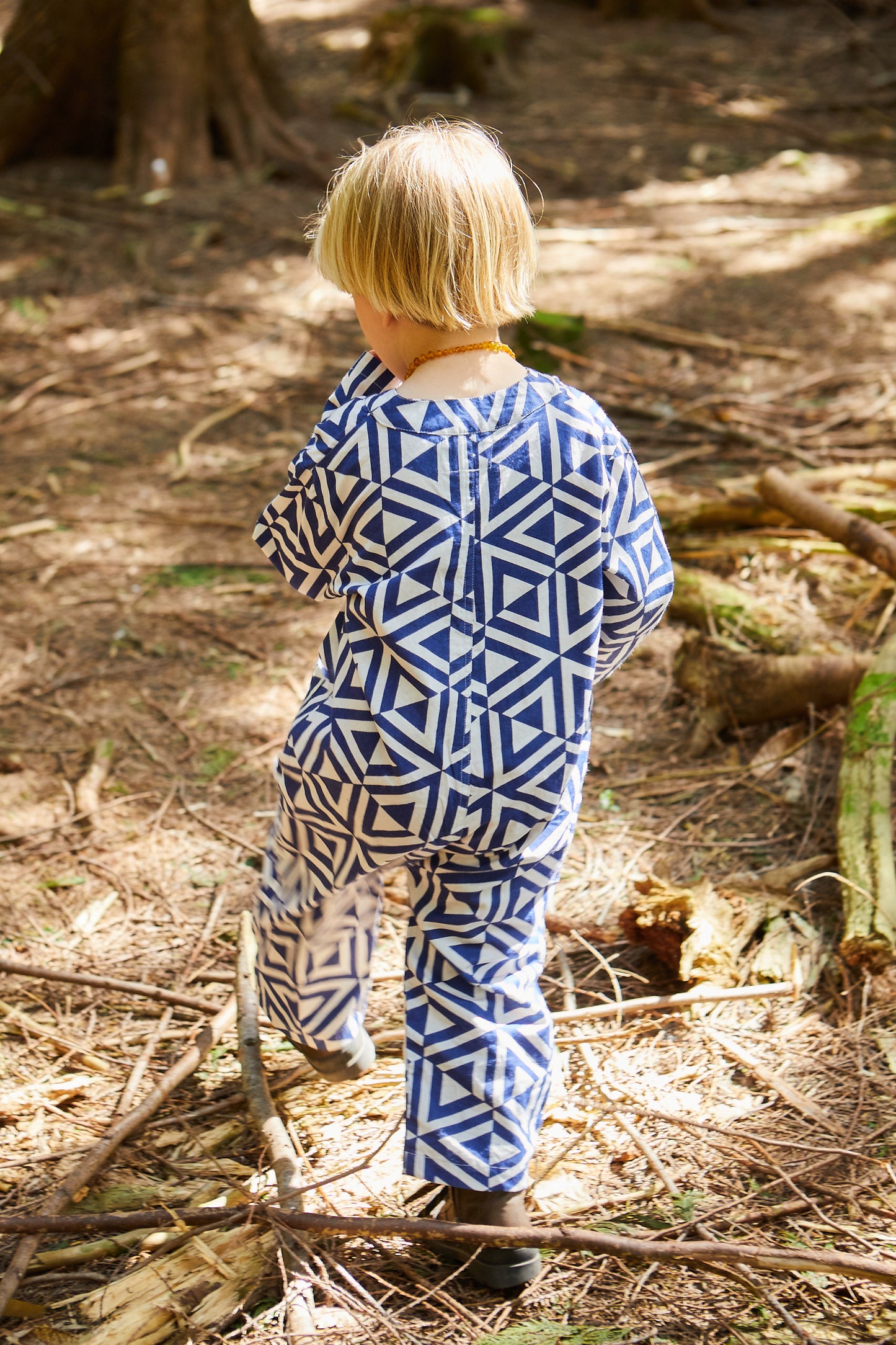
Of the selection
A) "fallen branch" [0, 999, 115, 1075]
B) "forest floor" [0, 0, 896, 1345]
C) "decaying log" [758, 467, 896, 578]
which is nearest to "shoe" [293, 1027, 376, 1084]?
A: "forest floor" [0, 0, 896, 1345]

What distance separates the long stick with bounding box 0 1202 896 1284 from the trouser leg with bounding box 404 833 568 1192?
0.08 m

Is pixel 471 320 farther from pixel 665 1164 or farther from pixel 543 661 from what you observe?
pixel 665 1164

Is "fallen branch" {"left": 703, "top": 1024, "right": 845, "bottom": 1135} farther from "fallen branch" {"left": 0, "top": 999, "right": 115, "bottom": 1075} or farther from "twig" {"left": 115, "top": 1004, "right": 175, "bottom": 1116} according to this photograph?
"fallen branch" {"left": 0, "top": 999, "right": 115, "bottom": 1075}

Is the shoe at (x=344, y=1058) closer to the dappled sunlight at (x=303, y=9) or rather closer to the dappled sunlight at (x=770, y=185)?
the dappled sunlight at (x=770, y=185)

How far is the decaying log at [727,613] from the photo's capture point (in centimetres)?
305

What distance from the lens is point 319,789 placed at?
1.69 meters

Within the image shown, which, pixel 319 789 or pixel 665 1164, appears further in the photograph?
pixel 665 1164

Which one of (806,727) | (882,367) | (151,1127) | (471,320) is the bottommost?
(151,1127)

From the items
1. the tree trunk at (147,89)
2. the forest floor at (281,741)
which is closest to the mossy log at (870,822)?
the forest floor at (281,741)

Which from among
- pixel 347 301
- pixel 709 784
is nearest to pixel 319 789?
pixel 709 784

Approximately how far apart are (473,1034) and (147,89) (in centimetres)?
723

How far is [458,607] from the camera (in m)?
1.58

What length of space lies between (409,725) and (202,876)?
4.31ft

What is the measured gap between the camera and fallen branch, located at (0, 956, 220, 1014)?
2.28 metres
